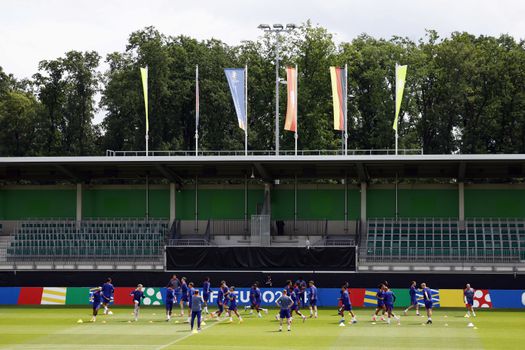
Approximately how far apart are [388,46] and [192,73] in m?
16.3

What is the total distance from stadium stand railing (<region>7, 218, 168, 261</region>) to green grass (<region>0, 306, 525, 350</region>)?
9949 millimetres

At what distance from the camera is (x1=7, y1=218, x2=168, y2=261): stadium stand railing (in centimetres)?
5425

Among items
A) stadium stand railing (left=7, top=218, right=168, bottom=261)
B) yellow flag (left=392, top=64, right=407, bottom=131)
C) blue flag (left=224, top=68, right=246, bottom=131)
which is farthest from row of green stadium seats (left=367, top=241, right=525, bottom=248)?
stadium stand railing (left=7, top=218, right=168, bottom=261)

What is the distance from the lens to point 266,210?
57219 mm

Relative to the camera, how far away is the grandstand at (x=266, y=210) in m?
53.1

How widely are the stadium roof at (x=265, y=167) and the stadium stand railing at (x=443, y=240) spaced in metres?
2.81

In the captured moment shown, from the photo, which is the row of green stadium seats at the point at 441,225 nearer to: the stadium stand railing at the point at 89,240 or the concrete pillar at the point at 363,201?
the concrete pillar at the point at 363,201

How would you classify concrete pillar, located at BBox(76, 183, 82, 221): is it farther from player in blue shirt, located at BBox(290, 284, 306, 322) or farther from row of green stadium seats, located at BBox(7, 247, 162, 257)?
player in blue shirt, located at BBox(290, 284, 306, 322)

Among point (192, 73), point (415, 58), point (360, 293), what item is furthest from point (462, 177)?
point (192, 73)

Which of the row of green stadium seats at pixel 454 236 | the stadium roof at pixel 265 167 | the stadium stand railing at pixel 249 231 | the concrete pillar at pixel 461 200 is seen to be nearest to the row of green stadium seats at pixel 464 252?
the row of green stadium seats at pixel 454 236

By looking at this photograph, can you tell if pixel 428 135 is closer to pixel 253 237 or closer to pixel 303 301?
pixel 253 237

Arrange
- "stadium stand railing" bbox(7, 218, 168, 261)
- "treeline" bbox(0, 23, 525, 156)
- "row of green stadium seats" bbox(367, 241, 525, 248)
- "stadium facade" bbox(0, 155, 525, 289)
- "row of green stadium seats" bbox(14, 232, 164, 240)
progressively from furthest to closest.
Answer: "treeline" bbox(0, 23, 525, 156), "row of green stadium seats" bbox(14, 232, 164, 240), "stadium stand railing" bbox(7, 218, 168, 261), "row of green stadium seats" bbox(367, 241, 525, 248), "stadium facade" bbox(0, 155, 525, 289)

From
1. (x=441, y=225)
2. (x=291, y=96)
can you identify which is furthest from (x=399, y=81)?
(x=441, y=225)

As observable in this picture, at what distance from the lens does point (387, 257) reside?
173 ft
